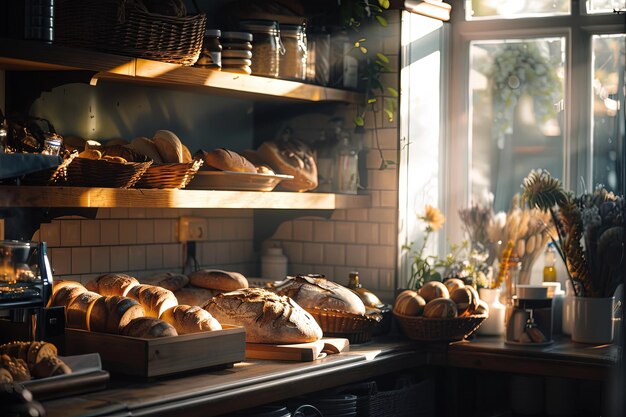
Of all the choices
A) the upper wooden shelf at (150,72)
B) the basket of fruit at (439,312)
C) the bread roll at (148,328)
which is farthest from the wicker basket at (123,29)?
the basket of fruit at (439,312)

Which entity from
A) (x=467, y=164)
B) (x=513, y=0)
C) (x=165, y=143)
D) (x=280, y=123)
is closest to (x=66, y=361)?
(x=165, y=143)

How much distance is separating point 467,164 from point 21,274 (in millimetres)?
2311

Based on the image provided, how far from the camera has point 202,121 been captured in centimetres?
403

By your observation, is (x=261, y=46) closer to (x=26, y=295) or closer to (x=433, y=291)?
(x=433, y=291)

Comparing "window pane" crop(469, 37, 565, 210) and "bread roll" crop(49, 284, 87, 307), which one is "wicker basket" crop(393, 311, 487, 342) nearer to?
"window pane" crop(469, 37, 565, 210)

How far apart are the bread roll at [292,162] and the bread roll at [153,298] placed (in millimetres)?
852

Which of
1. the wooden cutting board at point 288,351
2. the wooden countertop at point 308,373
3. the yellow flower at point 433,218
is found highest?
the yellow flower at point 433,218

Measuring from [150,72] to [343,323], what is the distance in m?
1.09

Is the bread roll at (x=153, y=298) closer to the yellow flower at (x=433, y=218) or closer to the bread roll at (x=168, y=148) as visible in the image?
the bread roll at (x=168, y=148)

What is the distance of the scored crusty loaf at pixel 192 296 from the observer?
339 centimetres

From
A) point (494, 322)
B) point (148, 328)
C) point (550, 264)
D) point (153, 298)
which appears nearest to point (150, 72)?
point (153, 298)

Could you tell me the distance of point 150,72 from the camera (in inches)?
126

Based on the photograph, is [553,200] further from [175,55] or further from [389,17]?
[175,55]

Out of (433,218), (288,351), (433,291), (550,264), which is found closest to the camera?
(288,351)
